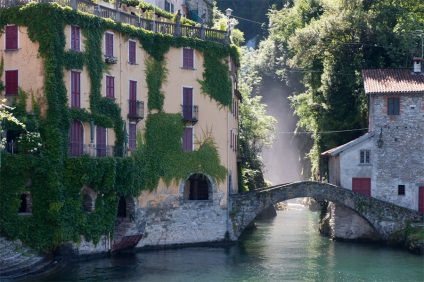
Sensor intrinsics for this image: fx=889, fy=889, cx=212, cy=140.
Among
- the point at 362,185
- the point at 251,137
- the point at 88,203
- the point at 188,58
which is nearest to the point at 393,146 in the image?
the point at 362,185

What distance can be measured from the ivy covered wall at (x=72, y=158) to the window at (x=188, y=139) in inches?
25.9

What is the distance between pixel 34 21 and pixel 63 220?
10.9m

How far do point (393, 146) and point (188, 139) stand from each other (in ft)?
45.2

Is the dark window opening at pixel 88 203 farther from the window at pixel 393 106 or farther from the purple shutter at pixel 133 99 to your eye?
the window at pixel 393 106

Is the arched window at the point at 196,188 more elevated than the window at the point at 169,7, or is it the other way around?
the window at the point at 169,7

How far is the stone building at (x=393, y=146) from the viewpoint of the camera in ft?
192

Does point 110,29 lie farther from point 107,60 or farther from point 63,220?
point 63,220

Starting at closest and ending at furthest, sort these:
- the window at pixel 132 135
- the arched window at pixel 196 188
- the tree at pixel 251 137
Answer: the window at pixel 132 135, the arched window at pixel 196 188, the tree at pixel 251 137

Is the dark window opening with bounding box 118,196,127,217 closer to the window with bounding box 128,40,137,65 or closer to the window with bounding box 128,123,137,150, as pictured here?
the window with bounding box 128,123,137,150

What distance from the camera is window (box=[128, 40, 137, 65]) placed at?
5412 centimetres

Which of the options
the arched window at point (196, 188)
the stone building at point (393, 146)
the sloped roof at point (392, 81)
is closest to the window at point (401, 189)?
the stone building at point (393, 146)

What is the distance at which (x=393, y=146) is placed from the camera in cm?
5894

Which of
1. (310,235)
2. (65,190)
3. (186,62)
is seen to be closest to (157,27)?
(186,62)

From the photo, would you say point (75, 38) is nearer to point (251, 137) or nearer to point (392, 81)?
point (392, 81)
